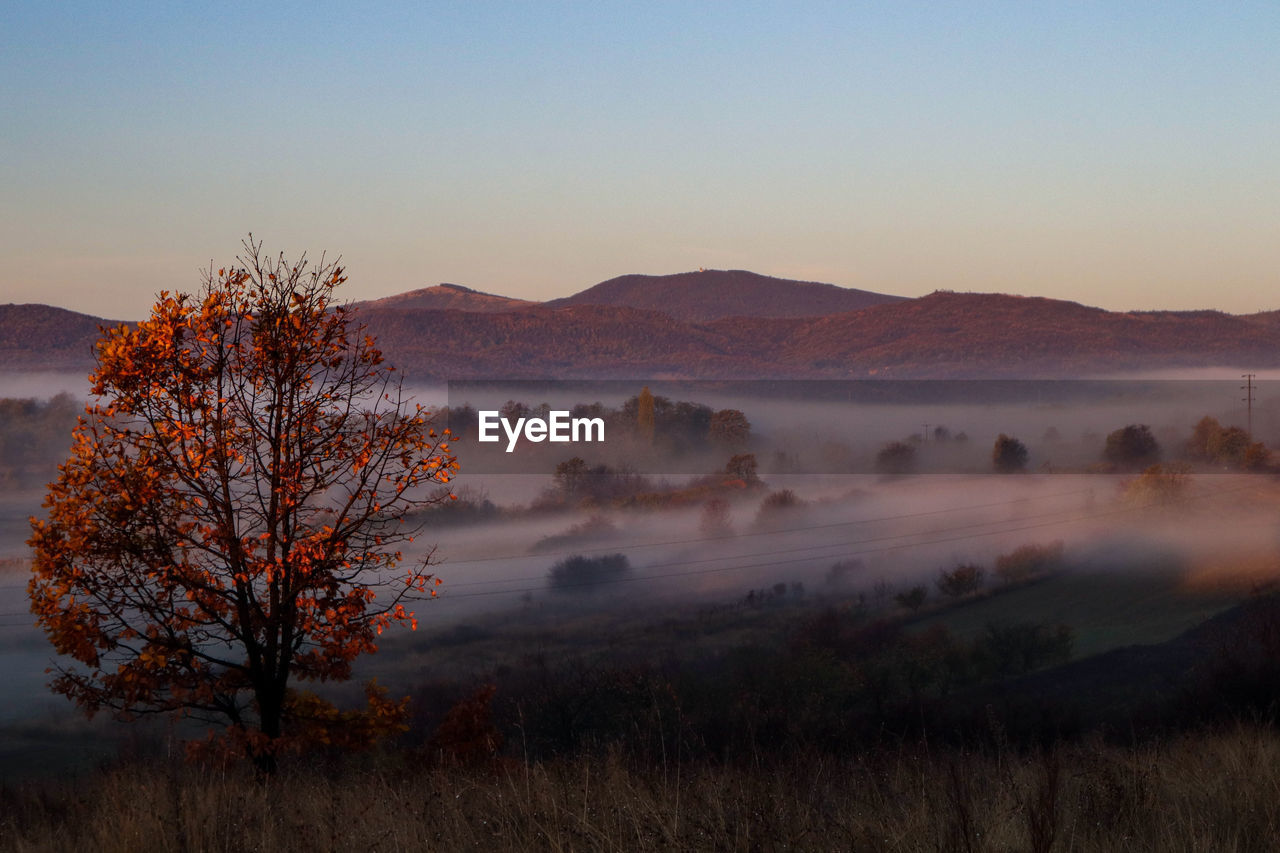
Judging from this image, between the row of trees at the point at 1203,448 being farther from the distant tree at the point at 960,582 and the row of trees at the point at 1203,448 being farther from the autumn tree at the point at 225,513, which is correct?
the autumn tree at the point at 225,513

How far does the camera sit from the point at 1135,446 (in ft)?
632

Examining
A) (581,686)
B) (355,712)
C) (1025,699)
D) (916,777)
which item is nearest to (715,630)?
(1025,699)

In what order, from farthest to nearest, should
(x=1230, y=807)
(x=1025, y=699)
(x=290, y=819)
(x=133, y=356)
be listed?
(x=1025, y=699), (x=133, y=356), (x=290, y=819), (x=1230, y=807)

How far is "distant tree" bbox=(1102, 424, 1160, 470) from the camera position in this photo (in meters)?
191

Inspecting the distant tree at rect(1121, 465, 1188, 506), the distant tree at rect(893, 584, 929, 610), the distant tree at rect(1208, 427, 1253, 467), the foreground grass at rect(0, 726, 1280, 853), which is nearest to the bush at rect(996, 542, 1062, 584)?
the distant tree at rect(1121, 465, 1188, 506)

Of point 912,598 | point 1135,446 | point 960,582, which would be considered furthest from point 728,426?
point 1135,446

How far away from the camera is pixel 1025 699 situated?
84000 mm

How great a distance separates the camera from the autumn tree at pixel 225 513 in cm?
1561

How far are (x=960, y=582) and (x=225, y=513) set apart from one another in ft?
505

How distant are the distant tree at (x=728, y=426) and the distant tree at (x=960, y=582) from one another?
3900 centimetres

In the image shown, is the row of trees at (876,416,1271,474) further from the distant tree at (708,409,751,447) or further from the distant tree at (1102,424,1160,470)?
the distant tree at (708,409,751,447)

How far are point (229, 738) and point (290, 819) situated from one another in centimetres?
935

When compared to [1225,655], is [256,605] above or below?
above

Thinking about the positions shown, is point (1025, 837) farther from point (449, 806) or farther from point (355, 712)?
point (355, 712)
